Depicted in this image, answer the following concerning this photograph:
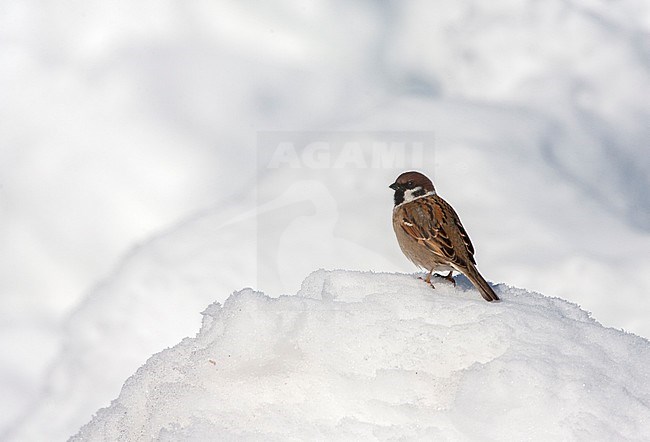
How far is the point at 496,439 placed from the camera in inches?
59.5

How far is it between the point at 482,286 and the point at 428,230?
555 millimetres

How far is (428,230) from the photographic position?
9.57 ft

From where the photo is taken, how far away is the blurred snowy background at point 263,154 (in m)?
3.86

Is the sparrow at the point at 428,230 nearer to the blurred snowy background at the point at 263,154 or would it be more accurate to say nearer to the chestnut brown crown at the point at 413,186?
the chestnut brown crown at the point at 413,186

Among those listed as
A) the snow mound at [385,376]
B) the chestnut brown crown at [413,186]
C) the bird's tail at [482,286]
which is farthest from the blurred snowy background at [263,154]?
the snow mound at [385,376]

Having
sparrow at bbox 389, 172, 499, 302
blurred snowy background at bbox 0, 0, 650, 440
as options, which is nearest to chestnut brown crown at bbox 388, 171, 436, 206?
sparrow at bbox 389, 172, 499, 302

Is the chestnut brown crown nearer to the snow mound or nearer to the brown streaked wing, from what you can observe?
the brown streaked wing

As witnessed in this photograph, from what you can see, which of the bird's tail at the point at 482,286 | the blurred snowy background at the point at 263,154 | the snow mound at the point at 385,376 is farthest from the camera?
the blurred snowy background at the point at 263,154

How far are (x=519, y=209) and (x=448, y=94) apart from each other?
2.93 feet

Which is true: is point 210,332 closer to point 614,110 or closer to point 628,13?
point 614,110

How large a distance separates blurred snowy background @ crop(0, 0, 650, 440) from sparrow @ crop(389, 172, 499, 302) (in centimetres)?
99

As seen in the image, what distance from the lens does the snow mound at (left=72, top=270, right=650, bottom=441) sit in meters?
1.55

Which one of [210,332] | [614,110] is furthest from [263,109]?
[210,332]

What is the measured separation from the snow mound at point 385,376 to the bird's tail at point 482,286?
9.0 inches
